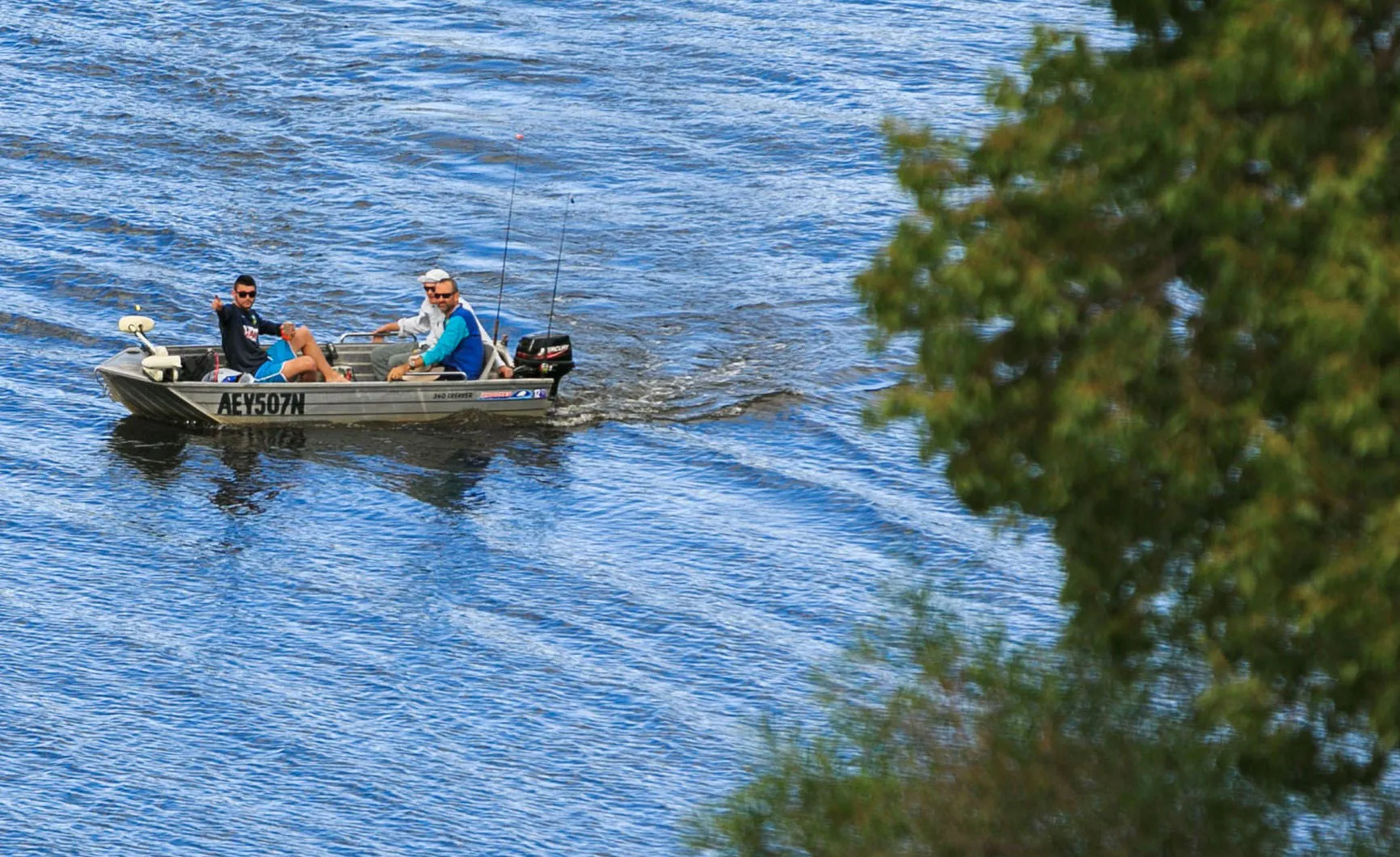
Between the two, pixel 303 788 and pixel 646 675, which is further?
pixel 646 675

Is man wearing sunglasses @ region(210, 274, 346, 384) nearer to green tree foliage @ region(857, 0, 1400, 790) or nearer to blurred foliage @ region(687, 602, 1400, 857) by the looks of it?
blurred foliage @ region(687, 602, 1400, 857)

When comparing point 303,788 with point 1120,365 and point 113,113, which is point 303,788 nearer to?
point 1120,365

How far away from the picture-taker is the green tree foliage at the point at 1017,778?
9.19 metres

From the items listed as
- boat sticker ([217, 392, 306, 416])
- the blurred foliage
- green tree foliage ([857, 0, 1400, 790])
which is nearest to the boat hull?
boat sticker ([217, 392, 306, 416])

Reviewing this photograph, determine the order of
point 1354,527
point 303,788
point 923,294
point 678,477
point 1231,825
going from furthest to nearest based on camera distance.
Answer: point 678,477
point 303,788
point 1231,825
point 923,294
point 1354,527

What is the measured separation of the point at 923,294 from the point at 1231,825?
9.49 feet

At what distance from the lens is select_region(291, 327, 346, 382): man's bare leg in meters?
25.1

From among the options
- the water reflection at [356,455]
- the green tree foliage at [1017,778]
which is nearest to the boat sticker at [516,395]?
the water reflection at [356,455]

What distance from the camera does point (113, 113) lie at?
42.3 metres

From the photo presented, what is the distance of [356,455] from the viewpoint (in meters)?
25.5

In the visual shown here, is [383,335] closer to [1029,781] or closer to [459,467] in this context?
[459,467]

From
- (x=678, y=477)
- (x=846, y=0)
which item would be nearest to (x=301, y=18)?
(x=846, y=0)

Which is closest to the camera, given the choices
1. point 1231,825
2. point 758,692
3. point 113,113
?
point 1231,825

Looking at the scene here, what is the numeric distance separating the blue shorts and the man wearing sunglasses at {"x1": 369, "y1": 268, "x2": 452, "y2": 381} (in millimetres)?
1129
